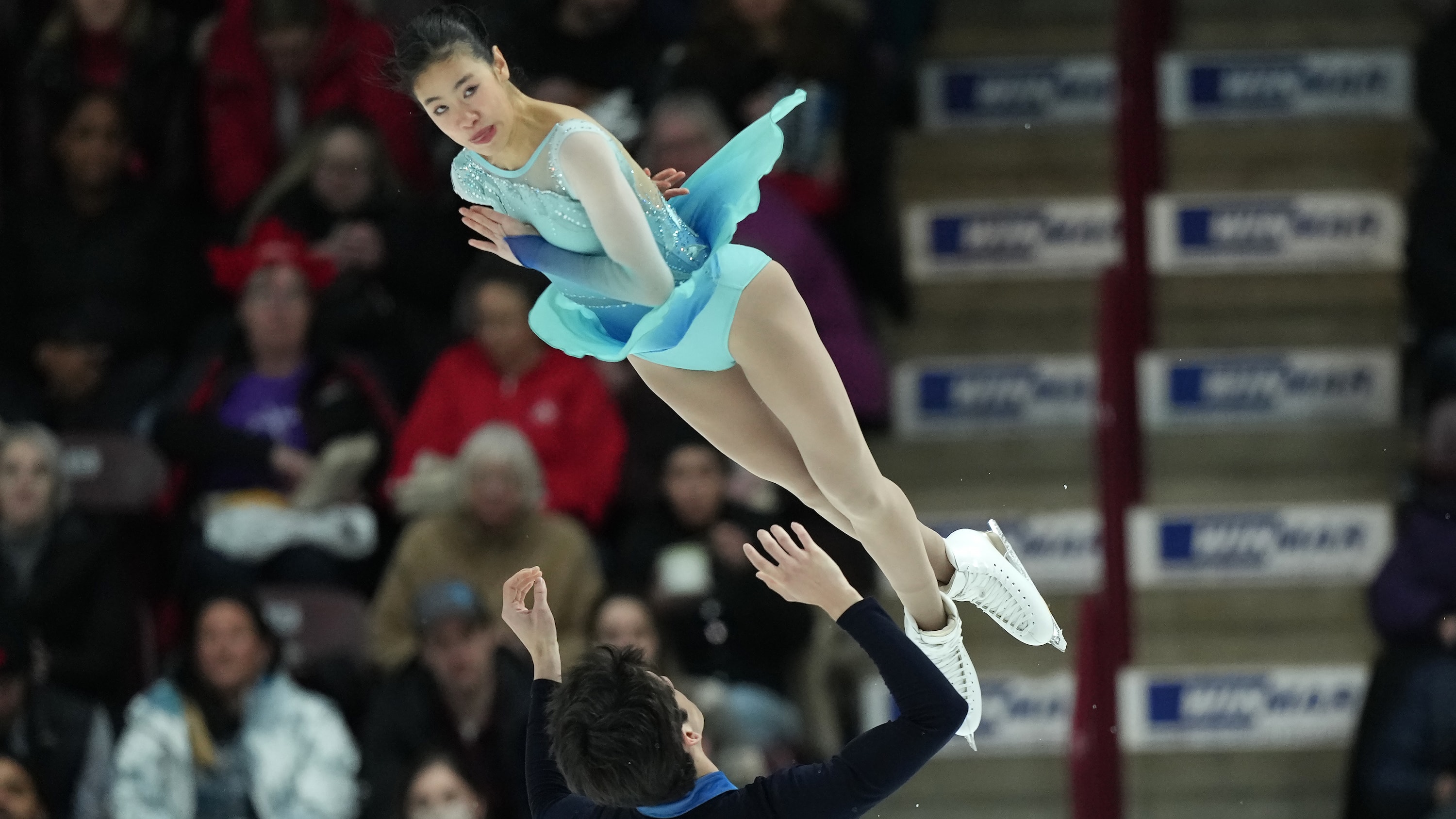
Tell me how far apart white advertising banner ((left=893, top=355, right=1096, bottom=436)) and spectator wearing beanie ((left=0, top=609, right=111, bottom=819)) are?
8.77ft

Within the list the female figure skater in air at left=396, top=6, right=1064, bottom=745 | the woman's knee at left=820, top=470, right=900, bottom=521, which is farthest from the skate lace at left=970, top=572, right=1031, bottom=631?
the woman's knee at left=820, top=470, right=900, bottom=521

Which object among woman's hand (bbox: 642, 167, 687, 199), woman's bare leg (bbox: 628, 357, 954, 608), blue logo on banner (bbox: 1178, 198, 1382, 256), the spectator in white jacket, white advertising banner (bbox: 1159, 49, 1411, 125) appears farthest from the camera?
→ white advertising banner (bbox: 1159, 49, 1411, 125)

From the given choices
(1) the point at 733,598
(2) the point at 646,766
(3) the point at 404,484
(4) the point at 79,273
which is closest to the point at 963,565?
(2) the point at 646,766

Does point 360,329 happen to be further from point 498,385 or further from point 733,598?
point 733,598

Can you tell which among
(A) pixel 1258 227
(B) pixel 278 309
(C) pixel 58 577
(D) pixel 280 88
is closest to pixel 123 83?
(D) pixel 280 88

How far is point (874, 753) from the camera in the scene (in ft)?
11.3

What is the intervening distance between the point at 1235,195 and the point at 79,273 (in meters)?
3.75

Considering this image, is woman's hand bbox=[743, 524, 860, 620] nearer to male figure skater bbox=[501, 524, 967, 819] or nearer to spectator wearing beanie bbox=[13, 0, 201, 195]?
male figure skater bbox=[501, 524, 967, 819]

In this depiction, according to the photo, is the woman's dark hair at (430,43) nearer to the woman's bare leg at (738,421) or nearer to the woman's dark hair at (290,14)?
the woman's bare leg at (738,421)

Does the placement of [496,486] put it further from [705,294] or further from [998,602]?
[705,294]

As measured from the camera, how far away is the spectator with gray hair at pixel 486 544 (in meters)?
5.97

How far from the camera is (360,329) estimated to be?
6656mm

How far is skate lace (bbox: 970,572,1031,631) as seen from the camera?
4.18 m

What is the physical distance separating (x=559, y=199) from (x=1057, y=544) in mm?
3390
